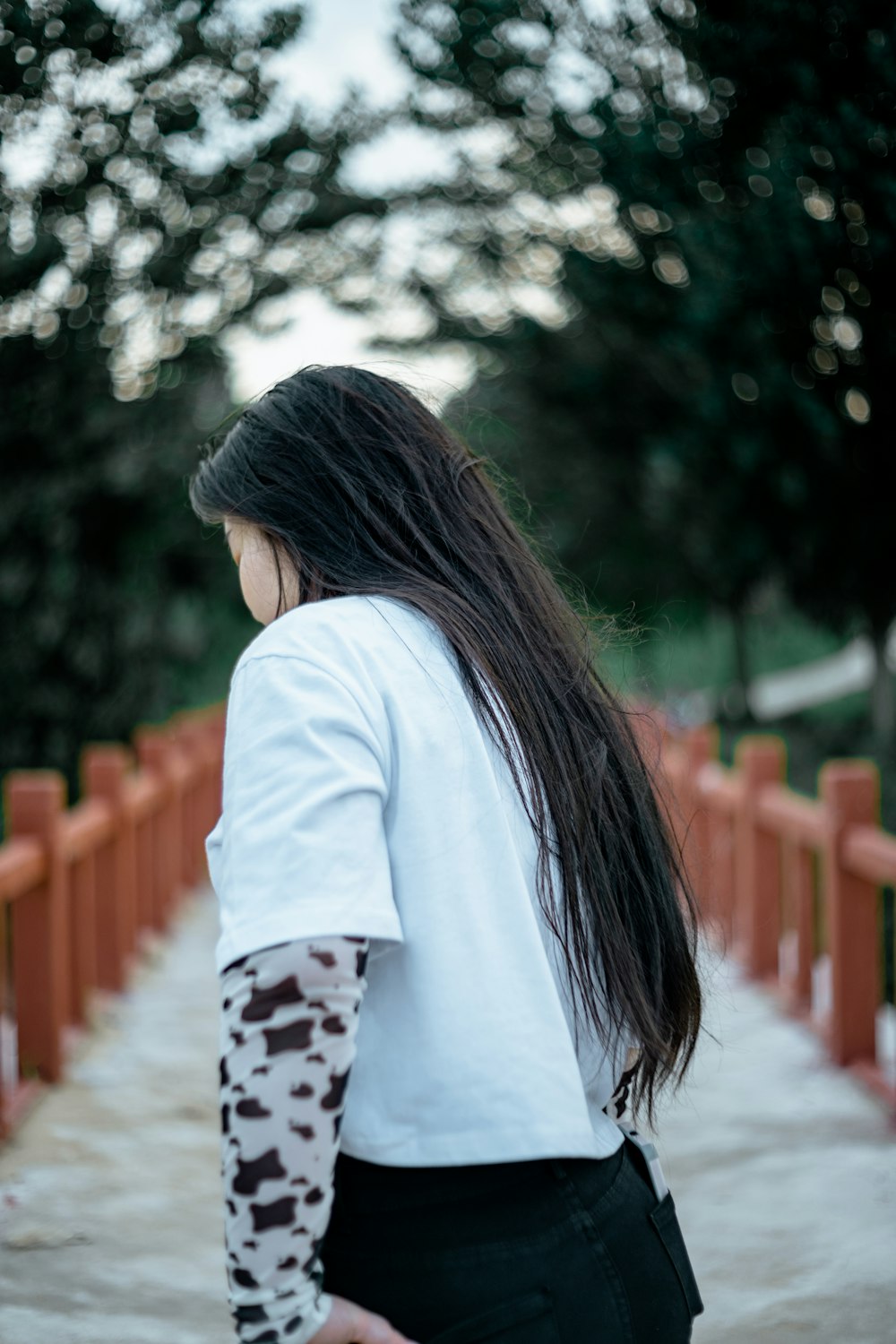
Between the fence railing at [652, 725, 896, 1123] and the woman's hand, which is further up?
the woman's hand

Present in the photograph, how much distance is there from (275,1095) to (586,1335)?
0.39m

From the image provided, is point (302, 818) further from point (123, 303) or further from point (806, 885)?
point (123, 303)

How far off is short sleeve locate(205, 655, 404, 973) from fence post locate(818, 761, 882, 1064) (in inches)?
125

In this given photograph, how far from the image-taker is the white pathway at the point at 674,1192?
256 centimetres

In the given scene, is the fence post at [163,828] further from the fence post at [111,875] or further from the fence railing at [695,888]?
the fence post at [111,875]

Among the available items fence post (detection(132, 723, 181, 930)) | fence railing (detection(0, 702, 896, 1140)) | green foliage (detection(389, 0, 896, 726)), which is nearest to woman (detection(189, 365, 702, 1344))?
fence railing (detection(0, 702, 896, 1140))

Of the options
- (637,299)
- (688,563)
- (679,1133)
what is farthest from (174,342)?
(688,563)

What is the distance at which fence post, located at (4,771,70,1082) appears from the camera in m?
3.98

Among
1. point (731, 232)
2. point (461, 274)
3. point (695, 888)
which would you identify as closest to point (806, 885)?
point (695, 888)

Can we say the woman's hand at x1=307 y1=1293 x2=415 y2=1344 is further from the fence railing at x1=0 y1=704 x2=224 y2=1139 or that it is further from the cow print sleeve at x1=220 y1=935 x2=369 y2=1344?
the fence railing at x1=0 y1=704 x2=224 y2=1139

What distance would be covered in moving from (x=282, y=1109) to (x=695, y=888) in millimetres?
1908

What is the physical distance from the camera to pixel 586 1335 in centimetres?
109

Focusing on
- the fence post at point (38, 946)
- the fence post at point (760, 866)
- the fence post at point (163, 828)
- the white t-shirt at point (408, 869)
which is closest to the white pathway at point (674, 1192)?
the fence post at point (38, 946)

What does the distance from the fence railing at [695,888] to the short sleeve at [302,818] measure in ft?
5.25
